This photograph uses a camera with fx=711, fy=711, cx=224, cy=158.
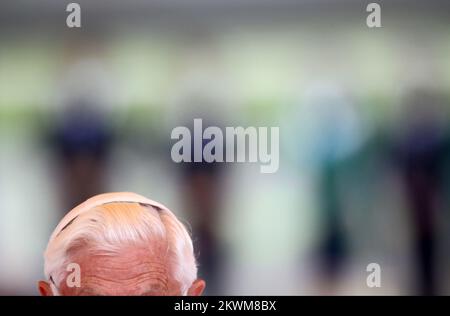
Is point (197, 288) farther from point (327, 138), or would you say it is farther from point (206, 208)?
point (327, 138)

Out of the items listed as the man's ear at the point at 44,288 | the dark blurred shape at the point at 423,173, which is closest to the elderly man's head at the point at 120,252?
the man's ear at the point at 44,288

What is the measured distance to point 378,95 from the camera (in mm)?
2156

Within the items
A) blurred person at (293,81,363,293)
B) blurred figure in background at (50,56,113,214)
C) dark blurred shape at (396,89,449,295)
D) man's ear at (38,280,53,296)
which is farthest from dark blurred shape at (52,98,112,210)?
dark blurred shape at (396,89,449,295)

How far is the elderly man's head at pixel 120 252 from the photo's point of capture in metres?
2.09

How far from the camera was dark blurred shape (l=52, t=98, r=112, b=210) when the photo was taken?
7.04 feet

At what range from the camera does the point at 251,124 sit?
2164 mm

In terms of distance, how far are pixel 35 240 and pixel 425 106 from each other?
4.08 ft

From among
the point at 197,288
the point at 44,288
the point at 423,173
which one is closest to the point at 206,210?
the point at 197,288

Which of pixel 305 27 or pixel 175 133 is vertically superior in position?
pixel 305 27

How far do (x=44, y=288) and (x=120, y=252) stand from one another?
0.26 metres

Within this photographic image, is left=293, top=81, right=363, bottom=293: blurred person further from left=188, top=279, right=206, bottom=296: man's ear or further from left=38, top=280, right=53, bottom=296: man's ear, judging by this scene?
left=38, top=280, right=53, bottom=296: man's ear
